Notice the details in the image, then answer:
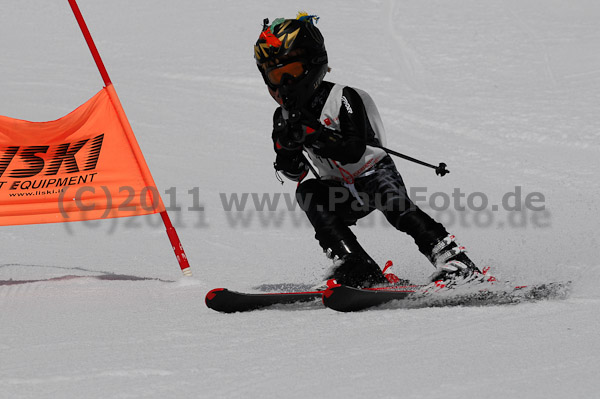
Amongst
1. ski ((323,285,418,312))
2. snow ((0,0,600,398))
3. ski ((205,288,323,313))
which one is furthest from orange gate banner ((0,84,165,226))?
ski ((323,285,418,312))

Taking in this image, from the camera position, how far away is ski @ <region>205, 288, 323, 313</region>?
396 cm

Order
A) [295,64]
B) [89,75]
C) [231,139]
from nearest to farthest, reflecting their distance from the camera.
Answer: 1. [295,64]
2. [231,139]
3. [89,75]

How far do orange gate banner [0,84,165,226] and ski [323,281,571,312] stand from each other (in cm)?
179

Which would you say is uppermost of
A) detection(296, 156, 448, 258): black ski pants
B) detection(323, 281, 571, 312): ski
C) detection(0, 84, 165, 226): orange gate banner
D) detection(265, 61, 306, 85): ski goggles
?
detection(265, 61, 306, 85): ski goggles

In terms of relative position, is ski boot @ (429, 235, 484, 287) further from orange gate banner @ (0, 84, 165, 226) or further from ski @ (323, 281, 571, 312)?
orange gate banner @ (0, 84, 165, 226)

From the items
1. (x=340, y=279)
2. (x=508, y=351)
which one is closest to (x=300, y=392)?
(x=508, y=351)

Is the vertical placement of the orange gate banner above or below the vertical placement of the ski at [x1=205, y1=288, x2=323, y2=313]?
above

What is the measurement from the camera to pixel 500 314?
3506 mm

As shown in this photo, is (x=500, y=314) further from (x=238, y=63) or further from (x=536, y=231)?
(x=238, y=63)

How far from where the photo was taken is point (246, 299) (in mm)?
4008

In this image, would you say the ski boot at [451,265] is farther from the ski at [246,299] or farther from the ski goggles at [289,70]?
the ski goggles at [289,70]

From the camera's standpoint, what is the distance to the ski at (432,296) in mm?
3781

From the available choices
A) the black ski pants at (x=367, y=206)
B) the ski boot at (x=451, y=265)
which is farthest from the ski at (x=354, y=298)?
the black ski pants at (x=367, y=206)

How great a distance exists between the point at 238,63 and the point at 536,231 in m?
7.55
